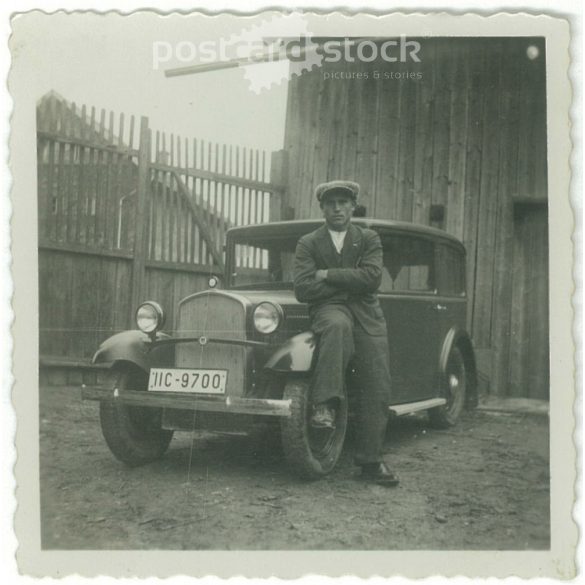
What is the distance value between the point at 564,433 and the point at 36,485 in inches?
105

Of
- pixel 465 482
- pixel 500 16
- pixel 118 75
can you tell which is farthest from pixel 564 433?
pixel 118 75

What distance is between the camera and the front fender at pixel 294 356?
304 cm

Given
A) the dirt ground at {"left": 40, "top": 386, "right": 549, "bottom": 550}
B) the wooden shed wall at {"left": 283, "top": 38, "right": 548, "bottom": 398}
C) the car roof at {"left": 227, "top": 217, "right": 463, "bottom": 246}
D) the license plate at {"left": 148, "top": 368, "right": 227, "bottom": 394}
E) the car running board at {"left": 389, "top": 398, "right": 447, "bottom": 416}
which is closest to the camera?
the dirt ground at {"left": 40, "top": 386, "right": 549, "bottom": 550}

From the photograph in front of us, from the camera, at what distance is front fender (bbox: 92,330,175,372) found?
3404mm

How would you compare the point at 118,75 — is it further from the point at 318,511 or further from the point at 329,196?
the point at 318,511

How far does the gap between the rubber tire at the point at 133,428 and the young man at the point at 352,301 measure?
3.50 ft

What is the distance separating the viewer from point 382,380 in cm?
332

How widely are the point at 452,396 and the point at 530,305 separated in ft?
4.38

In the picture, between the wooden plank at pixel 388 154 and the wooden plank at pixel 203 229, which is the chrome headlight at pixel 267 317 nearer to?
the wooden plank at pixel 388 154

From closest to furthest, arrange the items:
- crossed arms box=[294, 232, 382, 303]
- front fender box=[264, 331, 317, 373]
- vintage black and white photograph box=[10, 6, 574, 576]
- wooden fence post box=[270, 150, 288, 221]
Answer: vintage black and white photograph box=[10, 6, 574, 576] → front fender box=[264, 331, 317, 373] → crossed arms box=[294, 232, 382, 303] → wooden fence post box=[270, 150, 288, 221]

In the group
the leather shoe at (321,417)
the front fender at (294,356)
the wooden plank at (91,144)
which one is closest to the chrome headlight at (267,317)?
the front fender at (294,356)

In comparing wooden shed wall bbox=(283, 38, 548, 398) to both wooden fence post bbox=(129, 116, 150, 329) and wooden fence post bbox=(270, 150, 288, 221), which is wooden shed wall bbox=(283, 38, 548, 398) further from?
wooden fence post bbox=(129, 116, 150, 329)

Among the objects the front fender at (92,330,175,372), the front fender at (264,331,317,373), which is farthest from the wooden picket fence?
the front fender at (264,331,317,373)

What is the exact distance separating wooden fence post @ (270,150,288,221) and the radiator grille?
267cm
